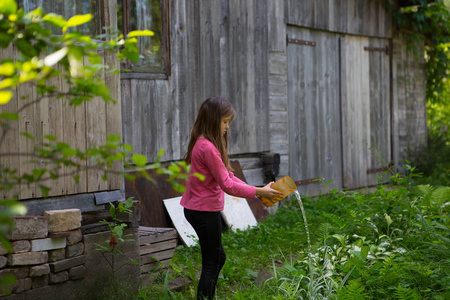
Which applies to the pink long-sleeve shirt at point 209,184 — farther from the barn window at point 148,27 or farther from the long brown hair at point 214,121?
the barn window at point 148,27

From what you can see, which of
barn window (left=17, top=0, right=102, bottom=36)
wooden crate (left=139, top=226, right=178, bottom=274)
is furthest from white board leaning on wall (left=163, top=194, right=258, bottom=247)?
barn window (left=17, top=0, right=102, bottom=36)

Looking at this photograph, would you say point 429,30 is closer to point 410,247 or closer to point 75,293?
point 410,247

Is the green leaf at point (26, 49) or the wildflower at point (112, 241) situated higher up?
the green leaf at point (26, 49)

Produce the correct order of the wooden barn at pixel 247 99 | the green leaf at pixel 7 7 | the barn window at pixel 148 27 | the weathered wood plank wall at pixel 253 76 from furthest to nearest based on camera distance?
the weathered wood plank wall at pixel 253 76, the barn window at pixel 148 27, the wooden barn at pixel 247 99, the green leaf at pixel 7 7

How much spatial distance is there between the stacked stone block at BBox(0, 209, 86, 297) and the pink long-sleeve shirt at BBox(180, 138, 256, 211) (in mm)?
816

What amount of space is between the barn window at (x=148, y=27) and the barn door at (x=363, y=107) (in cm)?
383

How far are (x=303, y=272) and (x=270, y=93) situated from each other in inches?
164

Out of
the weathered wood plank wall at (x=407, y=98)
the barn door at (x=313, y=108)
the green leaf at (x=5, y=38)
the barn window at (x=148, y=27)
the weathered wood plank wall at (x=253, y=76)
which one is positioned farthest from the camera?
the weathered wood plank wall at (x=407, y=98)

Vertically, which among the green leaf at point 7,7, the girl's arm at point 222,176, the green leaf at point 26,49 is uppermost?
the green leaf at point 7,7

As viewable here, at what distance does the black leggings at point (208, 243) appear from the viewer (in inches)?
149

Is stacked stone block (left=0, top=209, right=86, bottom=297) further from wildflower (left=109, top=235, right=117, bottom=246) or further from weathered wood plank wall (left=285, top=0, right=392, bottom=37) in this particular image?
weathered wood plank wall (left=285, top=0, right=392, bottom=37)

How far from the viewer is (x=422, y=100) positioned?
1120 cm

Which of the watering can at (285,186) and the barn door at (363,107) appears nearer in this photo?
the watering can at (285,186)

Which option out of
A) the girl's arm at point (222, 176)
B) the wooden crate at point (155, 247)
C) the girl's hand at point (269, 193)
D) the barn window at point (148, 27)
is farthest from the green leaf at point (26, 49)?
the barn window at point (148, 27)
